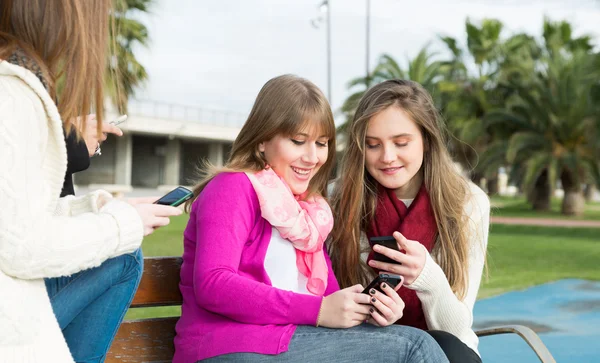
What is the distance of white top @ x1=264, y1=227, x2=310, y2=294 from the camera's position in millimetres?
2406

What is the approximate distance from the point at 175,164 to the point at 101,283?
138ft

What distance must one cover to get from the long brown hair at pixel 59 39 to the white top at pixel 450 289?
1347 millimetres

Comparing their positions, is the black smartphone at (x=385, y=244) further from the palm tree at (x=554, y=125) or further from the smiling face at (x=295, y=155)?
the palm tree at (x=554, y=125)

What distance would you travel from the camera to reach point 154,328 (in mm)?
2576

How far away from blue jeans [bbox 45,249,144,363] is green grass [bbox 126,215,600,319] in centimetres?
460

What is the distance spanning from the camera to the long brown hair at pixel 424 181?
2.86 meters

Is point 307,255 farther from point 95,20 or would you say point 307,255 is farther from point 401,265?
point 95,20

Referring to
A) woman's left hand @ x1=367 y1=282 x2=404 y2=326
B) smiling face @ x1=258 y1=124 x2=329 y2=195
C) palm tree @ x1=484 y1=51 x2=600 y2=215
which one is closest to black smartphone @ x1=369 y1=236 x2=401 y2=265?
woman's left hand @ x1=367 y1=282 x2=404 y2=326

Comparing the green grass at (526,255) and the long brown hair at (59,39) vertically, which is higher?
the long brown hair at (59,39)

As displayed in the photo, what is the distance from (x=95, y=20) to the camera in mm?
1854

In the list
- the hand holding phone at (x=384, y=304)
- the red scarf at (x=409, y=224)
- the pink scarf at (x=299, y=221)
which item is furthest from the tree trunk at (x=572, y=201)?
the hand holding phone at (x=384, y=304)

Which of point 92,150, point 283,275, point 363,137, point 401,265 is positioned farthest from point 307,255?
point 92,150

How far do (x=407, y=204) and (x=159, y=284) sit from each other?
115 cm

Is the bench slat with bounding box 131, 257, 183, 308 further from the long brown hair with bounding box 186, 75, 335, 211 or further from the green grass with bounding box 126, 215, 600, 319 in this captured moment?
the green grass with bounding box 126, 215, 600, 319
